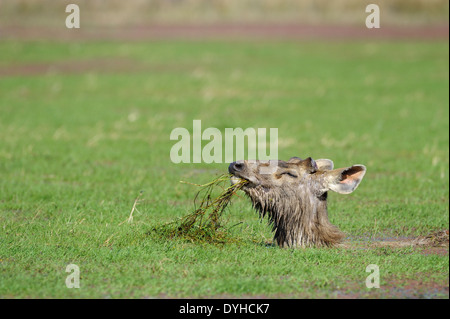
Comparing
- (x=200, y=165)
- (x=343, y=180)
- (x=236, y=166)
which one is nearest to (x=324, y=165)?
(x=343, y=180)

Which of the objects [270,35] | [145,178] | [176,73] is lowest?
[145,178]

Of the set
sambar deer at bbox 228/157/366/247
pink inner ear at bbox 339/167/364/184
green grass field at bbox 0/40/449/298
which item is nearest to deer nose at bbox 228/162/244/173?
sambar deer at bbox 228/157/366/247

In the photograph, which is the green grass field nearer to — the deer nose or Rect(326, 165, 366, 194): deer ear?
Rect(326, 165, 366, 194): deer ear

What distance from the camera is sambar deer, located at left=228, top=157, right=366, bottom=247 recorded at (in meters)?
8.16

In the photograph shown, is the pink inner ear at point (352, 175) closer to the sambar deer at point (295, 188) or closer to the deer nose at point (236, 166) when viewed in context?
the sambar deer at point (295, 188)

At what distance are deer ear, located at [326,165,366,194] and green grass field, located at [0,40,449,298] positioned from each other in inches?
26.8

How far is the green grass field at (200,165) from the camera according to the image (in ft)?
25.1

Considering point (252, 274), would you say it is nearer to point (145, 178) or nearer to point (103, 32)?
point (145, 178)

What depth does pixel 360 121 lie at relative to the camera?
18719 mm

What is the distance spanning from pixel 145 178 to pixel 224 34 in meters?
22.5

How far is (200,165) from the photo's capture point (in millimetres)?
13984

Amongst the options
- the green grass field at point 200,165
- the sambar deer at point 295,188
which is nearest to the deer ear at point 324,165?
the sambar deer at point 295,188

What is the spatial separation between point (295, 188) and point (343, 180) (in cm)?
50
